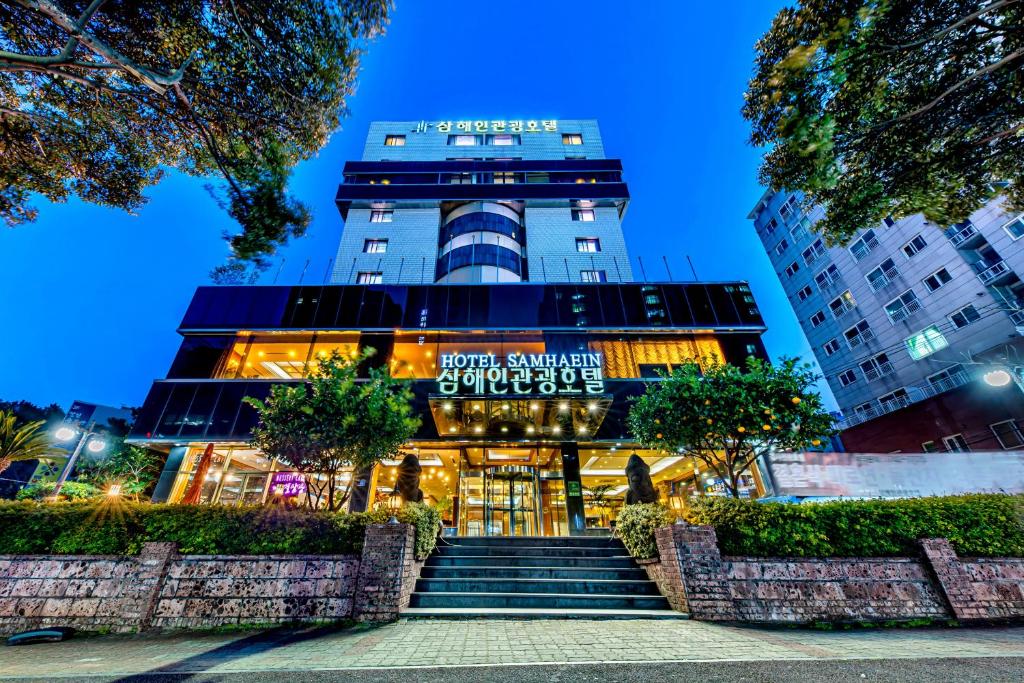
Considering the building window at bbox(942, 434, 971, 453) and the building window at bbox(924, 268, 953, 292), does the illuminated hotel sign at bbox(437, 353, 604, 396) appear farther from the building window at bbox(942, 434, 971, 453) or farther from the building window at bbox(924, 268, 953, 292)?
the building window at bbox(924, 268, 953, 292)

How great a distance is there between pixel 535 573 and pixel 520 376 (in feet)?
25.7

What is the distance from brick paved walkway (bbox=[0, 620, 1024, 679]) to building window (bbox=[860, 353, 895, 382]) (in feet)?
89.1

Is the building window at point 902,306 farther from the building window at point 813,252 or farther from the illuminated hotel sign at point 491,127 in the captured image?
the illuminated hotel sign at point 491,127

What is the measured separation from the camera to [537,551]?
34.1 ft

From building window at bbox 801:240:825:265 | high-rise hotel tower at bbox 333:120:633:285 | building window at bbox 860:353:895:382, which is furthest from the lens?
building window at bbox 801:240:825:265

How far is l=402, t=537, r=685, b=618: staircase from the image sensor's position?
7824mm

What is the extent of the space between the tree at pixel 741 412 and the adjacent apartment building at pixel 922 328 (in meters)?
10.3

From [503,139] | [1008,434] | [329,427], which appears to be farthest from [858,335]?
[329,427]

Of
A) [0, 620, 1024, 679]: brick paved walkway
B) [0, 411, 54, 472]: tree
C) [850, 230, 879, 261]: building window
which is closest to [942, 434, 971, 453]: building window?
[850, 230, 879, 261]: building window

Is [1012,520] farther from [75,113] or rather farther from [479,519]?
[75,113]

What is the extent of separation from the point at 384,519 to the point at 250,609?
2.64 m

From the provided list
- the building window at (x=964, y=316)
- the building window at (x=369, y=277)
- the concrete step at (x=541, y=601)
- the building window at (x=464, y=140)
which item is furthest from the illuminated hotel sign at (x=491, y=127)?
the concrete step at (x=541, y=601)

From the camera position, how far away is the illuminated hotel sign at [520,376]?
15.2 metres

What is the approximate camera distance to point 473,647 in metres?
5.55
